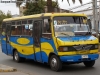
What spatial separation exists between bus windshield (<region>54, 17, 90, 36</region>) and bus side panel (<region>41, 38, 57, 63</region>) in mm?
520

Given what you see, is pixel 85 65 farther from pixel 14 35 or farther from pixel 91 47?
pixel 14 35

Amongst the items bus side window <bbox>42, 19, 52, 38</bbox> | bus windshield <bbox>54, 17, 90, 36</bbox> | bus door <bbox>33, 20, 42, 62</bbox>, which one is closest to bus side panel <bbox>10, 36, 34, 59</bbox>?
bus door <bbox>33, 20, 42, 62</bbox>

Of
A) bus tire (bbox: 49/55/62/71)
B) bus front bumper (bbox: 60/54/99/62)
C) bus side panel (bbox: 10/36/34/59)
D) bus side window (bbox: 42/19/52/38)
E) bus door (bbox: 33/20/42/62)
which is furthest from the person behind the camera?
bus side panel (bbox: 10/36/34/59)

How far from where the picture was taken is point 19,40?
16.0 m

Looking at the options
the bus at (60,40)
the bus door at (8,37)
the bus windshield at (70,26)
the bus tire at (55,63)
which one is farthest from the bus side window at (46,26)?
the bus door at (8,37)

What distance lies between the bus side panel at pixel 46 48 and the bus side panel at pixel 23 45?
1.29 meters

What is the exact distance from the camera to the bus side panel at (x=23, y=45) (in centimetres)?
1459

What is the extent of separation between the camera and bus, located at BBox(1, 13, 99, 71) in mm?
11943

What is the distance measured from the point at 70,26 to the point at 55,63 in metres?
1.69

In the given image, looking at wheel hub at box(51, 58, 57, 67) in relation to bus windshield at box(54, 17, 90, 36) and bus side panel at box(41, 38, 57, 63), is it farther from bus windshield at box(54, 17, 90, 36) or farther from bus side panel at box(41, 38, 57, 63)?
bus windshield at box(54, 17, 90, 36)

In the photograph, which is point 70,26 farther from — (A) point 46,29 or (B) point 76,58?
(B) point 76,58

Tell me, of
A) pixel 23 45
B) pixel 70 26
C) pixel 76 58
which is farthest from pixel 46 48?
pixel 23 45


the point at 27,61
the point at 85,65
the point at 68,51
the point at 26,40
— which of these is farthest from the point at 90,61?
the point at 27,61

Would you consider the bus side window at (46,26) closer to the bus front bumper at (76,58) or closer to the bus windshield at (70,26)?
the bus windshield at (70,26)
